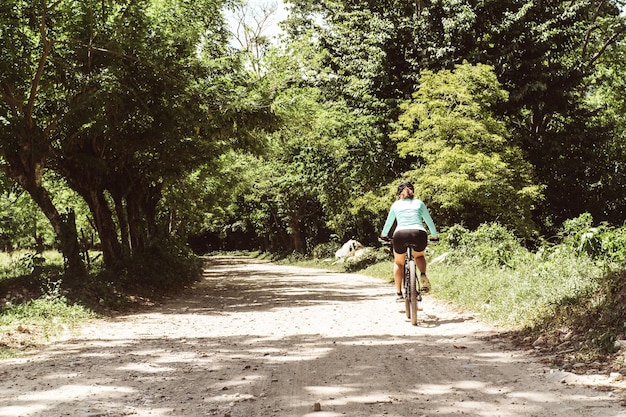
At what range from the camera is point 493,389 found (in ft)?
16.8

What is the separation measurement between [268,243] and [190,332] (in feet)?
170

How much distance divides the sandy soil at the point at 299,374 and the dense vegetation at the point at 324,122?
2171 millimetres

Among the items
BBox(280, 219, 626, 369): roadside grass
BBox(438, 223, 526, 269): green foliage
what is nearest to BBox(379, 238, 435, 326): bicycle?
BBox(280, 219, 626, 369): roadside grass

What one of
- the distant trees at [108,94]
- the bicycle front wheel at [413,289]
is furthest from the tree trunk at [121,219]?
the bicycle front wheel at [413,289]

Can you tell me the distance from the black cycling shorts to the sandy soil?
125 centimetres

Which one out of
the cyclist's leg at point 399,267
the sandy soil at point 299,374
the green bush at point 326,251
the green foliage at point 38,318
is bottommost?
the green bush at point 326,251

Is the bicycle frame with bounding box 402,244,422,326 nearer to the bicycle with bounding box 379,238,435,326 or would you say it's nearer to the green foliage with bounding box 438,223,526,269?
the bicycle with bounding box 379,238,435,326

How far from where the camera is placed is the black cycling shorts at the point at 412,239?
9.01m

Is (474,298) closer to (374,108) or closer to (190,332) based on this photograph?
(190,332)

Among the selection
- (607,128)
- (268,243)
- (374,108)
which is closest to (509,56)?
(374,108)

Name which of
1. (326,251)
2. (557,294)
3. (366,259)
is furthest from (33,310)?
(326,251)

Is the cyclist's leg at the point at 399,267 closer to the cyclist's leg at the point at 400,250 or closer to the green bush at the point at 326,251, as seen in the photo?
the cyclist's leg at the point at 400,250

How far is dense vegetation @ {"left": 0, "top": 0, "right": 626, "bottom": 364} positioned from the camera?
13.1 meters

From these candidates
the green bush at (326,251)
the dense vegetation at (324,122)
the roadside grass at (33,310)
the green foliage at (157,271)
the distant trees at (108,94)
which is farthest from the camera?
the green bush at (326,251)
